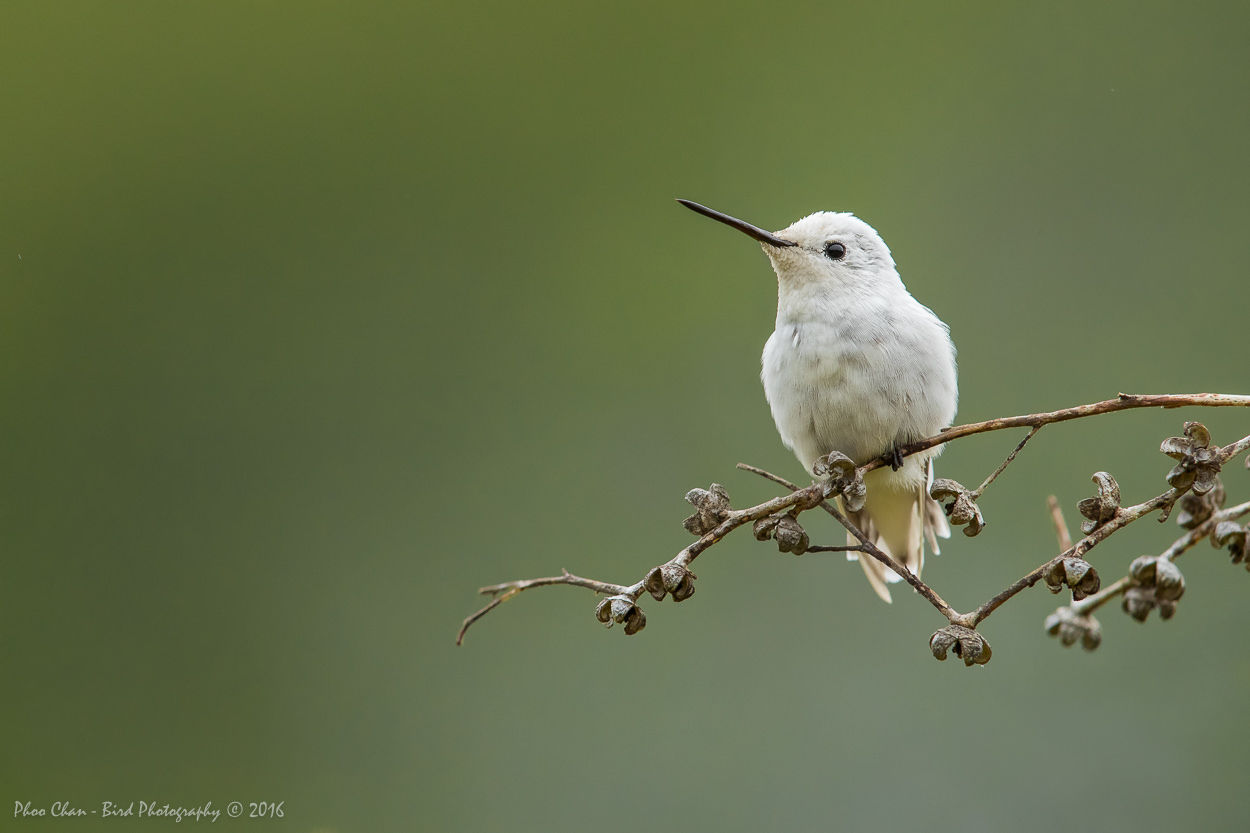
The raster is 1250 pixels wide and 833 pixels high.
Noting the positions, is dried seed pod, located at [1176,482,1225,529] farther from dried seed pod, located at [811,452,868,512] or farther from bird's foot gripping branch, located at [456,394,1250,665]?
dried seed pod, located at [811,452,868,512]

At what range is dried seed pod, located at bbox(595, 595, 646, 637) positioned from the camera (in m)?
1.49

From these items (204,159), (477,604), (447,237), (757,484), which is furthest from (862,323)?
(204,159)

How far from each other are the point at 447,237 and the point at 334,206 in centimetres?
54

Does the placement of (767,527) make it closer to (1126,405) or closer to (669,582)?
(669,582)

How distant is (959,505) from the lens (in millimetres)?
1692

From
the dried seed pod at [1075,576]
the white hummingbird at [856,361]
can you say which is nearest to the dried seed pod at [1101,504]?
the dried seed pod at [1075,576]

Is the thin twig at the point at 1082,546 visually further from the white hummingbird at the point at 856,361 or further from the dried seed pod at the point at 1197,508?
the white hummingbird at the point at 856,361

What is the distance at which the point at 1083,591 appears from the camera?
140 cm

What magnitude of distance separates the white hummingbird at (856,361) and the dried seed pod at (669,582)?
4.01 ft

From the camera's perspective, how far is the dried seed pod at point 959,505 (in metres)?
1.69

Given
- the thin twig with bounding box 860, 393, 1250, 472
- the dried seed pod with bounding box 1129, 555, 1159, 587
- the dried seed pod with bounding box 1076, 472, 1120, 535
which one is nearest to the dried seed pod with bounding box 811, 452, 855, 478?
the thin twig with bounding box 860, 393, 1250, 472

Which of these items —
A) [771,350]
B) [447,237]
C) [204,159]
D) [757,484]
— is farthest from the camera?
[447,237]

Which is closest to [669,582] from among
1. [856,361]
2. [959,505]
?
[959,505]

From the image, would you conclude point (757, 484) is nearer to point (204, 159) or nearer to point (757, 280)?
point (757, 280)
